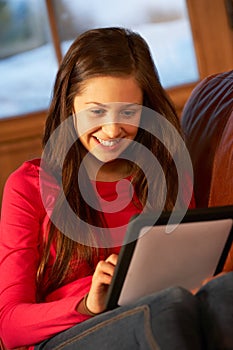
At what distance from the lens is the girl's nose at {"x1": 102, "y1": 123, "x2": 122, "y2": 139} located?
157 centimetres

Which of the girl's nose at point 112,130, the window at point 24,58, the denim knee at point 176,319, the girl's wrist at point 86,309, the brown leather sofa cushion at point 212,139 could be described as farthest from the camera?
the window at point 24,58

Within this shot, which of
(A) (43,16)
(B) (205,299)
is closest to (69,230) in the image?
(B) (205,299)

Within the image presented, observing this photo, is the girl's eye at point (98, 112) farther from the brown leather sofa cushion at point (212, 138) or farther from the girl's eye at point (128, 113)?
the brown leather sofa cushion at point (212, 138)

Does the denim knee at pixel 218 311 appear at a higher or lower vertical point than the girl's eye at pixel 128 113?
lower

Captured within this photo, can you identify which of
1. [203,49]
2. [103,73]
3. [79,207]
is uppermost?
[103,73]

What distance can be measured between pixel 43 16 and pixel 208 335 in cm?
223

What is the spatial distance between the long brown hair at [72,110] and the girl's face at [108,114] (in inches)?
0.8

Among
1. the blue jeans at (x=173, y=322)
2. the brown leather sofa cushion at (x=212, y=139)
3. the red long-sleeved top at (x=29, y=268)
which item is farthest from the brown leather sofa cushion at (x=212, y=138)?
the blue jeans at (x=173, y=322)

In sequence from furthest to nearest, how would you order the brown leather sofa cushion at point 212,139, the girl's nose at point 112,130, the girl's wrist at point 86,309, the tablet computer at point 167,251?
the brown leather sofa cushion at point 212,139 → the girl's nose at point 112,130 → the girl's wrist at point 86,309 → the tablet computer at point 167,251

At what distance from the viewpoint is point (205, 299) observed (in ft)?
4.15

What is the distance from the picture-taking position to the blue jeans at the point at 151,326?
3.86 feet

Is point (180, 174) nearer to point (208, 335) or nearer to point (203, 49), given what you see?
point (208, 335)

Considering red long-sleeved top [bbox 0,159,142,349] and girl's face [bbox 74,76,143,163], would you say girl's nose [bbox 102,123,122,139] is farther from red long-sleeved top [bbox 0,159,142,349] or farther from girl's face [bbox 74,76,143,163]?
red long-sleeved top [bbox 0,159,142,349]

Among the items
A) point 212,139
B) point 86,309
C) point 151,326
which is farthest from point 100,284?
point 212,139
